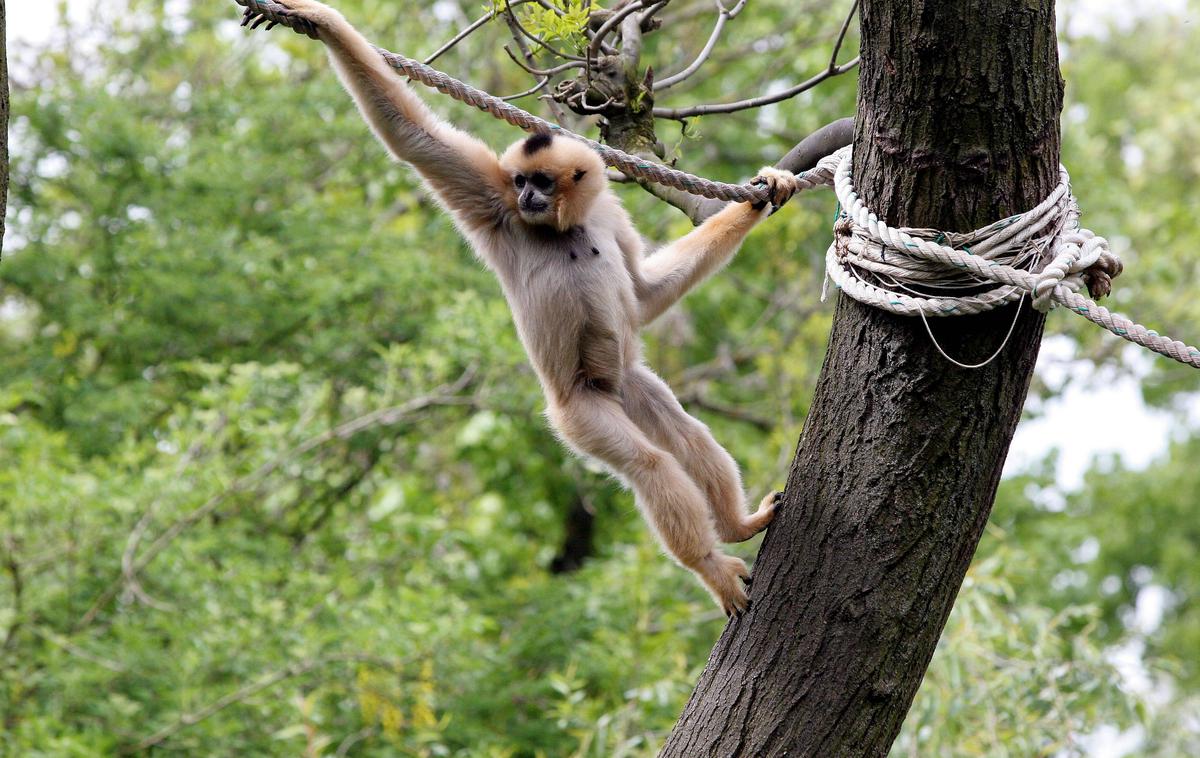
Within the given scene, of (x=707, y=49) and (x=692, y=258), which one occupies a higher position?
(x=707, y=49)

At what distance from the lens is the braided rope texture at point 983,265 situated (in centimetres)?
270

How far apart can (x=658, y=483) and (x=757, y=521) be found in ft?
1.24

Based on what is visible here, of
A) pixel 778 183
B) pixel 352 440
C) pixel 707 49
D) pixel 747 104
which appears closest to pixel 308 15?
pixel 707 49

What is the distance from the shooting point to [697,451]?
438cm

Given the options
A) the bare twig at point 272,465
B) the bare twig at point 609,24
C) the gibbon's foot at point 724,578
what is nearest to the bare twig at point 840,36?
the bare twig at point 609,24

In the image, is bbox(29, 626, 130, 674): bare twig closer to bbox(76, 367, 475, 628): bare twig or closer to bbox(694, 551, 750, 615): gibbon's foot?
bbox(76, 367, 475, 628): bare twig

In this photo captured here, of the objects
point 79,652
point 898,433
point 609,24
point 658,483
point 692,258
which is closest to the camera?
point 898,433

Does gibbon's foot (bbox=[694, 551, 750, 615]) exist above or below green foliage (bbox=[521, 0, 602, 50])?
below

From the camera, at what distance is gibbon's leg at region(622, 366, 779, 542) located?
4.19m

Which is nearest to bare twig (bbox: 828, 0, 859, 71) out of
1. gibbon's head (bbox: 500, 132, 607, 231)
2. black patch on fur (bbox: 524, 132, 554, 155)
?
gibbon's head (bbox: 500, 132, 607, 231)

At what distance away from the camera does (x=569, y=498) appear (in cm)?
1238

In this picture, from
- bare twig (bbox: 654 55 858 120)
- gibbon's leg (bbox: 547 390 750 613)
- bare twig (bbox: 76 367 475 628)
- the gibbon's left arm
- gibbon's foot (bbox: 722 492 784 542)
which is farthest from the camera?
bare twig (bbox: 76 367 475 628)

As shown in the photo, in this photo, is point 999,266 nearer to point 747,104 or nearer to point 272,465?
point 747,104

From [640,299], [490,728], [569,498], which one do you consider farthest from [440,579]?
[640,299]
